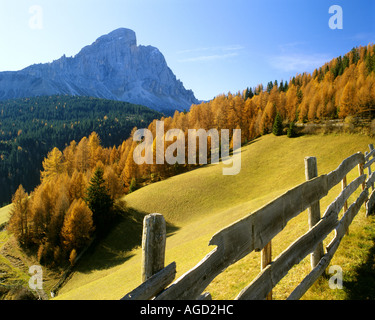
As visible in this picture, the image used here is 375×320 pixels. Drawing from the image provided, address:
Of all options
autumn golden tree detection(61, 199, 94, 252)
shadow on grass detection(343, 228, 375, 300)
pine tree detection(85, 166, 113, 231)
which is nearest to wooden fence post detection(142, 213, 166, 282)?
shadow on grass detection(343, 228, 375, 300)

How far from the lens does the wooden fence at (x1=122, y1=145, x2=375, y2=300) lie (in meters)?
2.80

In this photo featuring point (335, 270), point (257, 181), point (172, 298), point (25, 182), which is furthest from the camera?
point (25, 182)

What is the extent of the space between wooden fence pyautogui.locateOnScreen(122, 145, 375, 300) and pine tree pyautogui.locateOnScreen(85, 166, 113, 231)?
43.1 m

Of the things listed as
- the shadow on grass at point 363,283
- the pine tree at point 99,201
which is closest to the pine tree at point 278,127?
the pine tree at point 99,201

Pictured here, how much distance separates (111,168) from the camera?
58.0 metres

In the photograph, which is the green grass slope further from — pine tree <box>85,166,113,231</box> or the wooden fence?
the wooden fence

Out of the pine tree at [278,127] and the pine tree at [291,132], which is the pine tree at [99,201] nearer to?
the pine tree at [291,132]

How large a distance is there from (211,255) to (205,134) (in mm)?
68743

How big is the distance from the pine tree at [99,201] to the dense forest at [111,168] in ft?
0.63

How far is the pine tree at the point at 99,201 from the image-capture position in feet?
141

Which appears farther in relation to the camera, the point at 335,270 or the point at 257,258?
the point at 257,258

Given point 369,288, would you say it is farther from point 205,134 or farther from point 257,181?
point 205,134

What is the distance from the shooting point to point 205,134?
2788 inches
